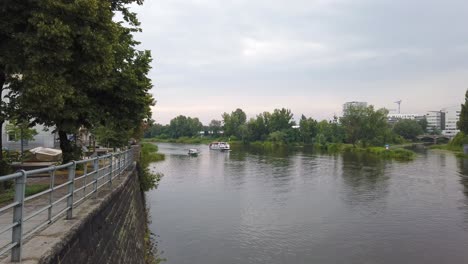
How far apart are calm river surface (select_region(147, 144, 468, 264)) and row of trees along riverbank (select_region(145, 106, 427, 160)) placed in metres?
58.3

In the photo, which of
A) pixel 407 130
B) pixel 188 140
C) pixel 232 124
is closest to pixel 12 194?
pixel 232 124

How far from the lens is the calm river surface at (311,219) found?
21.8 m

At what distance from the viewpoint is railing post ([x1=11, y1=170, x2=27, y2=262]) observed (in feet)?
18.9

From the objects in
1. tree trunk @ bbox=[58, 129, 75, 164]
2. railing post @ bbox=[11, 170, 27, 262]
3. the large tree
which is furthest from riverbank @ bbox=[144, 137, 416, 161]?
railing post @ bbox=[11, 170, 27, 262]

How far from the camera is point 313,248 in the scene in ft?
74.2

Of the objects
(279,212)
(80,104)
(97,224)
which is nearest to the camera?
(97,224)

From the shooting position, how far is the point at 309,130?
14538 centimetres

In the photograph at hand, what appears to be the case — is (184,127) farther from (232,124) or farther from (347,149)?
(347,149)

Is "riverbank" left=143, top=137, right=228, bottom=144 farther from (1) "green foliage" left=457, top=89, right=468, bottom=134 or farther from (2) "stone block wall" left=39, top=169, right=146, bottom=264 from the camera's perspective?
(2) "stone block wall" left=39, top=169, right=146, bottom=264

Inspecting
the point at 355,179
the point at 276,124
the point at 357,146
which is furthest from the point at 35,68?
the point at 276,124

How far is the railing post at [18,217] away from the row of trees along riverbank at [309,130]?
95593mm

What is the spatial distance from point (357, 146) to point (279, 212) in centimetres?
8620

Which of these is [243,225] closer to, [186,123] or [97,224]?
[97,224]

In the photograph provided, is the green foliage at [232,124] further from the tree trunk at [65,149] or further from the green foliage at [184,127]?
the tree trunk at [65,149]
